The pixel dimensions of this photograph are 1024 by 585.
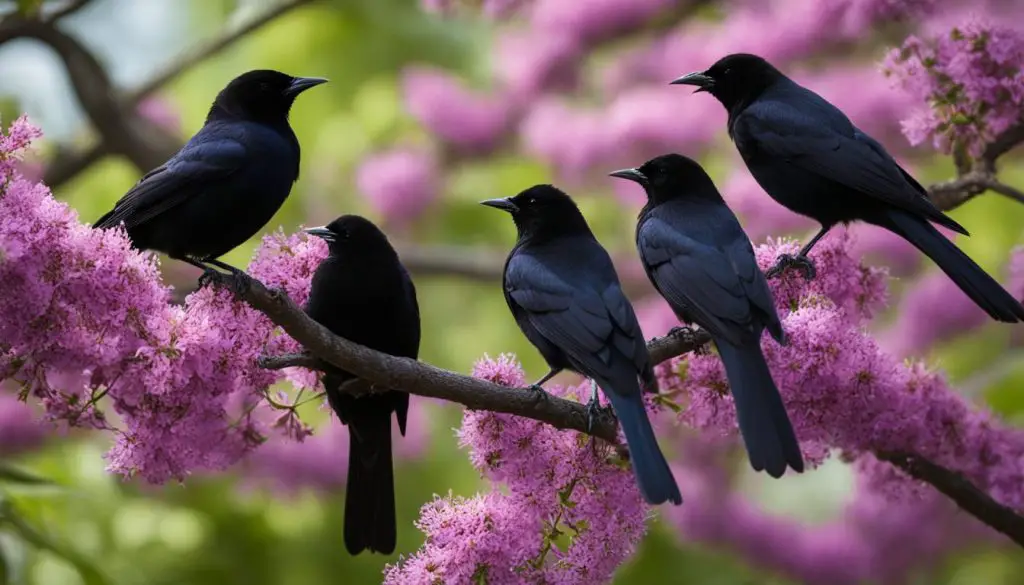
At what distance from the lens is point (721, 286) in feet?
12.7

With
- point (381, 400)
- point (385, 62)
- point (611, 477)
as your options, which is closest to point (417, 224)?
point (385, 62)

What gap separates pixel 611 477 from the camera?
4.06 meters

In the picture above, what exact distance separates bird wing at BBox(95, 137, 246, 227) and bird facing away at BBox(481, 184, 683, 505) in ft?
2.95

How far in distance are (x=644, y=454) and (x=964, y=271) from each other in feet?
3.79

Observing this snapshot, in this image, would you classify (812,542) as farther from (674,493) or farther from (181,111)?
(181,111)

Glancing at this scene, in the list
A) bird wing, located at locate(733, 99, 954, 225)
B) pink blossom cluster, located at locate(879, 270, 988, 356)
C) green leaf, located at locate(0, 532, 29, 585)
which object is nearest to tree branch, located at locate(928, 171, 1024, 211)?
bird wing, located at locate(733, 99, 954, 225)

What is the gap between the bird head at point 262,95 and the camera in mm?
4578

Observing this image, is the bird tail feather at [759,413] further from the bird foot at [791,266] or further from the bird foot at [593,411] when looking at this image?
the bird foot at [791,266]

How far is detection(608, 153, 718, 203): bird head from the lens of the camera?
4453 millimetres

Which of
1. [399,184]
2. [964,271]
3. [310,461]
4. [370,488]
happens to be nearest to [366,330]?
[370,488]

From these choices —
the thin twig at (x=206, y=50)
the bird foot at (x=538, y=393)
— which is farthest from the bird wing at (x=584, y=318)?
the thin twig at (x=206, y=50)

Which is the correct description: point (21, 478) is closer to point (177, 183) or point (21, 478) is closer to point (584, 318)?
point (177, 183)

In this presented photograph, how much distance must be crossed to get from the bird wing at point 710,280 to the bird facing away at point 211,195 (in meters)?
1.19

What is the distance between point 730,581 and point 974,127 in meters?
3.28
